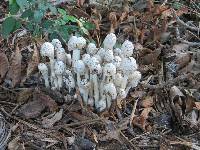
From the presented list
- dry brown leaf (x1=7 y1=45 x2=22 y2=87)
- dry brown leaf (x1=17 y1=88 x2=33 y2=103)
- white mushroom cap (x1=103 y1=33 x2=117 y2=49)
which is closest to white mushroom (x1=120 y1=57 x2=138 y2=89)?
white mushroom cap (x1=103 y1=33 x2=117 y2=49)

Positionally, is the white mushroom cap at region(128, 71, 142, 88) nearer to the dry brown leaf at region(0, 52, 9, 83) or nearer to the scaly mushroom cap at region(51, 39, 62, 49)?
the scaly mushroom cap at region(51, 39, 62, 49)

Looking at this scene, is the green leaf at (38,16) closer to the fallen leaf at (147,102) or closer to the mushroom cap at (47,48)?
the mushroom cap at (47,48)

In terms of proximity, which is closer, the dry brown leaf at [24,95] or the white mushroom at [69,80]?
the white mushroom at [69,80]

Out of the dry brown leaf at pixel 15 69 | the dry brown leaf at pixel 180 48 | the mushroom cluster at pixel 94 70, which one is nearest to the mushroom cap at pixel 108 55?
the mushroom cluster at pixel 94 70

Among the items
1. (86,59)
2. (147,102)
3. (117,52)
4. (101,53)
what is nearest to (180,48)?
(147,102)

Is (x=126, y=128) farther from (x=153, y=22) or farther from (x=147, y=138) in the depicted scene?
(x=153, y=22)

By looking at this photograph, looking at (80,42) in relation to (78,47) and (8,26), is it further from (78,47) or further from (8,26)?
(8,26)

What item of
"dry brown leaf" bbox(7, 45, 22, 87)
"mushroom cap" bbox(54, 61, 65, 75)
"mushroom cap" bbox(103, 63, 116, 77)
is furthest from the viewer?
"dry brown leaf" bbox(7, 45, 22, 87)

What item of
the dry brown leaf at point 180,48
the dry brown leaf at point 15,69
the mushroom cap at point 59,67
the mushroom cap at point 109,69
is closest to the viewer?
the mushroom cap at point 109,69
